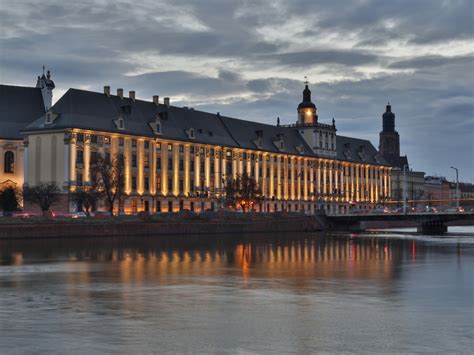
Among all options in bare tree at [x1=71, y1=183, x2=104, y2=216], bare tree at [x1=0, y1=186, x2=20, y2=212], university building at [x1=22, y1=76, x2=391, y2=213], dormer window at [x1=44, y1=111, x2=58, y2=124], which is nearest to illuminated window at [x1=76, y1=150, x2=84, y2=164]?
university building at [x1=22, y1=76, x2=391, y2=213]

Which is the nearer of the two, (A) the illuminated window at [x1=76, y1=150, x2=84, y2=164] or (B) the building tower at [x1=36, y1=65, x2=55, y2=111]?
(A) the illuminated window at [x1=76, y1=150, x2=84, y2=164]

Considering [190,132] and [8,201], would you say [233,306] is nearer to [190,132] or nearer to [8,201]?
[8,201]

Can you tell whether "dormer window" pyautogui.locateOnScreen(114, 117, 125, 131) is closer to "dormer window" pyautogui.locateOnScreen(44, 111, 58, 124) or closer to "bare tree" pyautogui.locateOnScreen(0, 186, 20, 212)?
"dormer window" pyautogui.locateOnScreen(44, 111, 58, 124)

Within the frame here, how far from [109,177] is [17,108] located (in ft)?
103

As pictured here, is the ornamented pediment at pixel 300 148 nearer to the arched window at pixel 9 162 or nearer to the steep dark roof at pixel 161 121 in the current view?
the steep dark roof at pixel 161 121

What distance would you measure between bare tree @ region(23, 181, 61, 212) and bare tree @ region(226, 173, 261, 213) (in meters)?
37.3

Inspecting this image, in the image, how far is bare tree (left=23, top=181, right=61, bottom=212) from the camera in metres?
123

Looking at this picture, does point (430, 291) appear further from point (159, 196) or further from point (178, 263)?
point (159, 196)

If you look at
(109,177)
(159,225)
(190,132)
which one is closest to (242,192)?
(190,132)

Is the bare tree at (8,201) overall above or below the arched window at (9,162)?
below

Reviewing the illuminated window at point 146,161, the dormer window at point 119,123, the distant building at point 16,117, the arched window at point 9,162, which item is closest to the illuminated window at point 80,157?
the dormer window at point 119,123

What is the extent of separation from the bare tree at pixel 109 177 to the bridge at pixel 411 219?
45826mm

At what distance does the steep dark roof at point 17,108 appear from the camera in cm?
14362

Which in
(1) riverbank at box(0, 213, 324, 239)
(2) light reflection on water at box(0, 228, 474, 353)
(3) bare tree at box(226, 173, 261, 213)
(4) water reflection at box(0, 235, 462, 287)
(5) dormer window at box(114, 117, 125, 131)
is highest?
(5) dormer window at box(114, 117, 125, 131)
